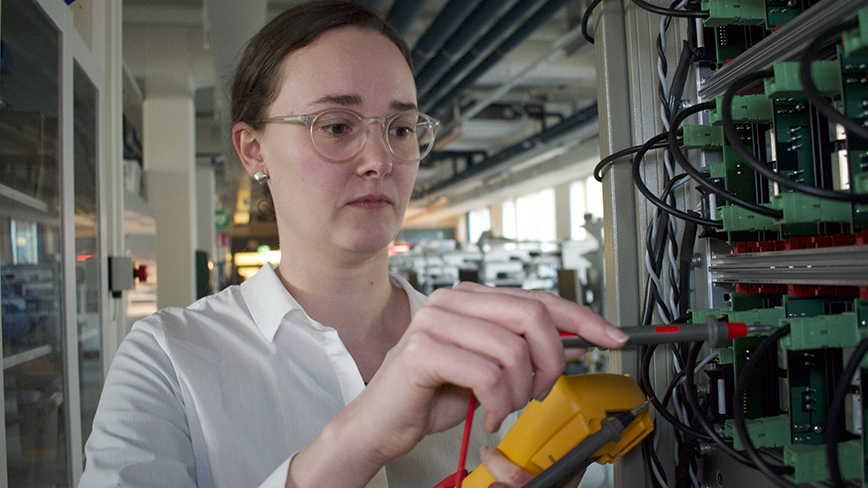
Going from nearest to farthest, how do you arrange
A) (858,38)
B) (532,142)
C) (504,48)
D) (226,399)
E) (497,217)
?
(858,38)
(226,399)
(504,48)
(532,142)
(497,217)

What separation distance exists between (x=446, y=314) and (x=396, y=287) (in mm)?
628

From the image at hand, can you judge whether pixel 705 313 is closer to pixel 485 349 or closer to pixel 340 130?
pixel 485 349

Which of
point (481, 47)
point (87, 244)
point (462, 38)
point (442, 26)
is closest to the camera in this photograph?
point (87, 244)

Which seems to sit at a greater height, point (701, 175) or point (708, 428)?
point (701, 175)

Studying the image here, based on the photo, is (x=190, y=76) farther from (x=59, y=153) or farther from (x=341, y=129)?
(x=341, y=129)

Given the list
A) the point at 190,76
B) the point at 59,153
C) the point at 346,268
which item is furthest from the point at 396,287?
the point at 190,76

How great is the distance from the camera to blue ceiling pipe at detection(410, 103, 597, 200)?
5.26m

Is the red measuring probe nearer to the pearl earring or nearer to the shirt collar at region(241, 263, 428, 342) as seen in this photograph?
the shirt collar at region(241, 263, 428, 342)

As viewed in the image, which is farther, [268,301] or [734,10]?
[268,301]

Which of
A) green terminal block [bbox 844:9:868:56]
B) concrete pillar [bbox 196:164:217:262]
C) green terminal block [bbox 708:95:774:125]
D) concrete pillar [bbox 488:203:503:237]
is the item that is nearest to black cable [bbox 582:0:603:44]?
green terminal block [bbox 708:95:774:125]

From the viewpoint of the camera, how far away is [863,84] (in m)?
0.38

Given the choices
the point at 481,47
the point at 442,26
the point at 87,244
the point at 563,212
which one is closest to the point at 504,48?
the point at 481,47

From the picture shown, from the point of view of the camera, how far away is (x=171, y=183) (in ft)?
14.9

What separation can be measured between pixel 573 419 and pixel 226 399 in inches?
18.8
